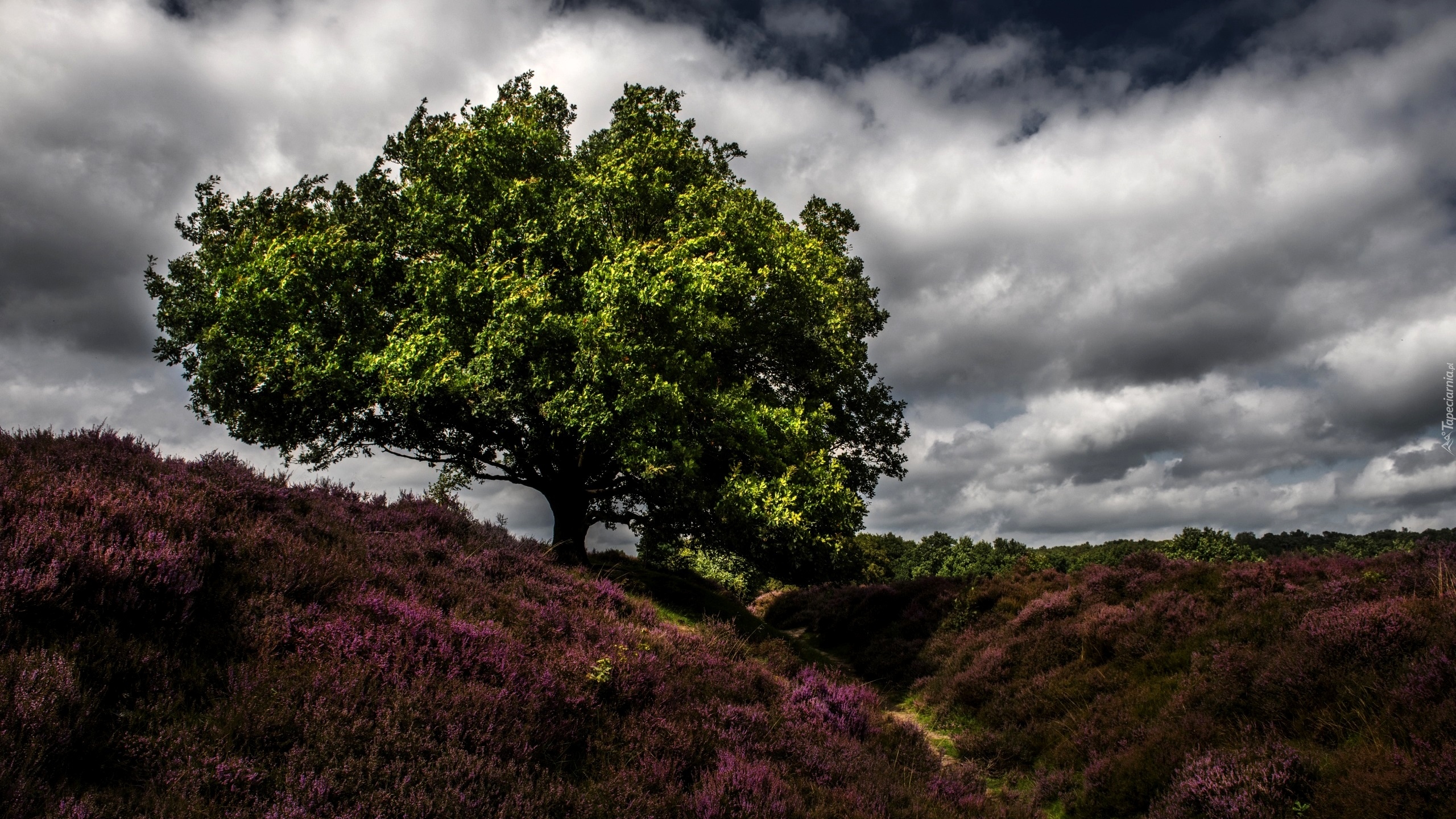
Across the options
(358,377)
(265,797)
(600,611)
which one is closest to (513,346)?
(358,377)

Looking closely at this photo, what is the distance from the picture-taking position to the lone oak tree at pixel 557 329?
15258mm

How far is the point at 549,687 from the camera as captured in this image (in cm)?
718

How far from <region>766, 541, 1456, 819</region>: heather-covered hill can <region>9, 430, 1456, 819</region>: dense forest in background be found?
44 mm

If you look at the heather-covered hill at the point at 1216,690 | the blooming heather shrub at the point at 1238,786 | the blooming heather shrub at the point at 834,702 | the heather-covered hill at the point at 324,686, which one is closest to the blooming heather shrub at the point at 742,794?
the heather-covered hill at the point at 324,686

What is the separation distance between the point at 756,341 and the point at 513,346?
696 centimetres

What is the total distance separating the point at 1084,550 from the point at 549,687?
35.8 metres

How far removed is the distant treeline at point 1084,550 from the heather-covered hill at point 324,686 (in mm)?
8600

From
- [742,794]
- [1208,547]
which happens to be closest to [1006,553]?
[1208,547]

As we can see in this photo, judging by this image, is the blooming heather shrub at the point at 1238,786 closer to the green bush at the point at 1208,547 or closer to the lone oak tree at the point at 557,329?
the lone oak tree at the point at 557,329

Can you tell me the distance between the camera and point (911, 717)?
46.8 ft

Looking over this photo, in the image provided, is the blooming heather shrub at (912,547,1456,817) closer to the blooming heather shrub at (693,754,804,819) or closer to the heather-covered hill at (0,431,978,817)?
the heather-covered hill at (0,431,978,817)

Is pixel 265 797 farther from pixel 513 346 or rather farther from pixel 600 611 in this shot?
pixel 513 346

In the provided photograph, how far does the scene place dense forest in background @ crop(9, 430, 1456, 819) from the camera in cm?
491

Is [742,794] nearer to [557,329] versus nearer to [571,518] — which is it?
[557,329]
